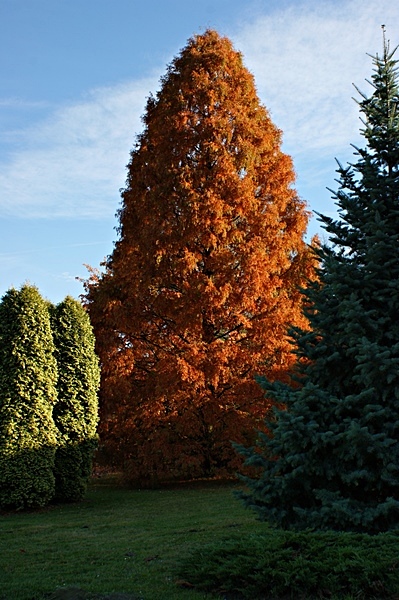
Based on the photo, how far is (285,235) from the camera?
49.1 ft

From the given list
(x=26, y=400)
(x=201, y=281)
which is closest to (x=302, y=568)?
(x=26, y=400)

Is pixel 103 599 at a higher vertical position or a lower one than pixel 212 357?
lower

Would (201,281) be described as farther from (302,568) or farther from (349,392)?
(302,568)

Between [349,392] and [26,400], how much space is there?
7253 millimetres

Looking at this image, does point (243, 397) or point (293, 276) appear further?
point (293, 276)

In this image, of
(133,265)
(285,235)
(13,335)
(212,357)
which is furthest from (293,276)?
(13,335)

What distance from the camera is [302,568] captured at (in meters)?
4.60

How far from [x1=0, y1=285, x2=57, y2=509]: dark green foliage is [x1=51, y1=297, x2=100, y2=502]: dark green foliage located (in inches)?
17.4

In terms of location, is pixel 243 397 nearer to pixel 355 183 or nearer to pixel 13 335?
pixel 13 335

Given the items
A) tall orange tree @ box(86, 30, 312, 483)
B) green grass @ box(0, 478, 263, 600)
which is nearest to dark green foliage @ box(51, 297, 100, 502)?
green grass @ box(0, 478, 263, 600)

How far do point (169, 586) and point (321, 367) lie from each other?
2.90 metres

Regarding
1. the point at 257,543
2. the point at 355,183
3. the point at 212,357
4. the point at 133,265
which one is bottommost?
the point at 257,543

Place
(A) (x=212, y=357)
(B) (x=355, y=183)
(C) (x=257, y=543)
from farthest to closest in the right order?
1. (A) (x=212, y=357)
2. (B) (x=355, y=183)
3. (C) (x=257, y=543)

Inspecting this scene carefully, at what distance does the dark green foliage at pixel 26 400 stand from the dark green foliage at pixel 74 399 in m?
0.44
